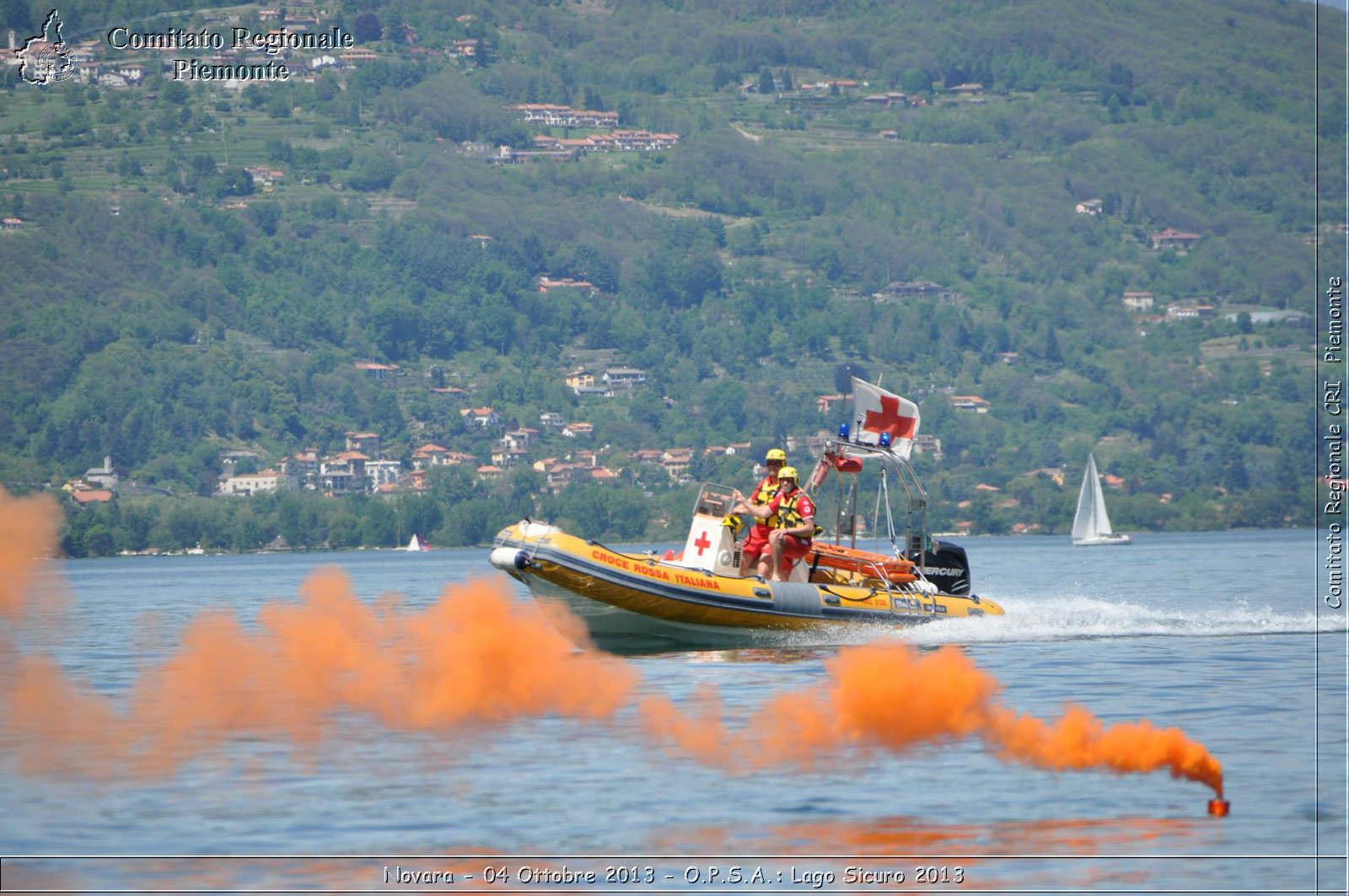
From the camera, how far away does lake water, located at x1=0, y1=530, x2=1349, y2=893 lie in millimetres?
12516

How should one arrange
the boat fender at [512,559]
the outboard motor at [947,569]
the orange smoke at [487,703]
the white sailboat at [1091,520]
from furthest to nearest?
the white sailboat at [1091,520], the outboard motor at [947,569], the boat fender at [512,559], the orange smoke at [487,703]

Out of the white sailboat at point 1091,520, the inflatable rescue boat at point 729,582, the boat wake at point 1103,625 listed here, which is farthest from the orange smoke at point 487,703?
the white sailboat at point 1091,520

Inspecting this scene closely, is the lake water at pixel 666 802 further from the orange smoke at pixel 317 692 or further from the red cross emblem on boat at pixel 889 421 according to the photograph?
the red cross emblem on boat at pixel 889 421

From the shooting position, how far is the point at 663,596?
74.9 ft

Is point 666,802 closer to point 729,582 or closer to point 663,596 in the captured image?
point 663,596

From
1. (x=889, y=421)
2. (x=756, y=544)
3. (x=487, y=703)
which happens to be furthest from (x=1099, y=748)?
(x=889, y=421)

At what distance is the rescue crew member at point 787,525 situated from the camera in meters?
23.7

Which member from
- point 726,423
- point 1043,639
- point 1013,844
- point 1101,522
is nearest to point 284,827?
point 1013,844

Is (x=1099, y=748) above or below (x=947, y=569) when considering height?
above

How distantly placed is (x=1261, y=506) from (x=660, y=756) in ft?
409

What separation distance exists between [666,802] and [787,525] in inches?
386

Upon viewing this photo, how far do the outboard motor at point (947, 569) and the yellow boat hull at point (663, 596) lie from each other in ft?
6.55

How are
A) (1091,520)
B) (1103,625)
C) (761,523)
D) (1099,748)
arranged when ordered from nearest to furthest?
(1099,748)
(761,523)
(1103,625)
(1091,520)

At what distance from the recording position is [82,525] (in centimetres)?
12431
